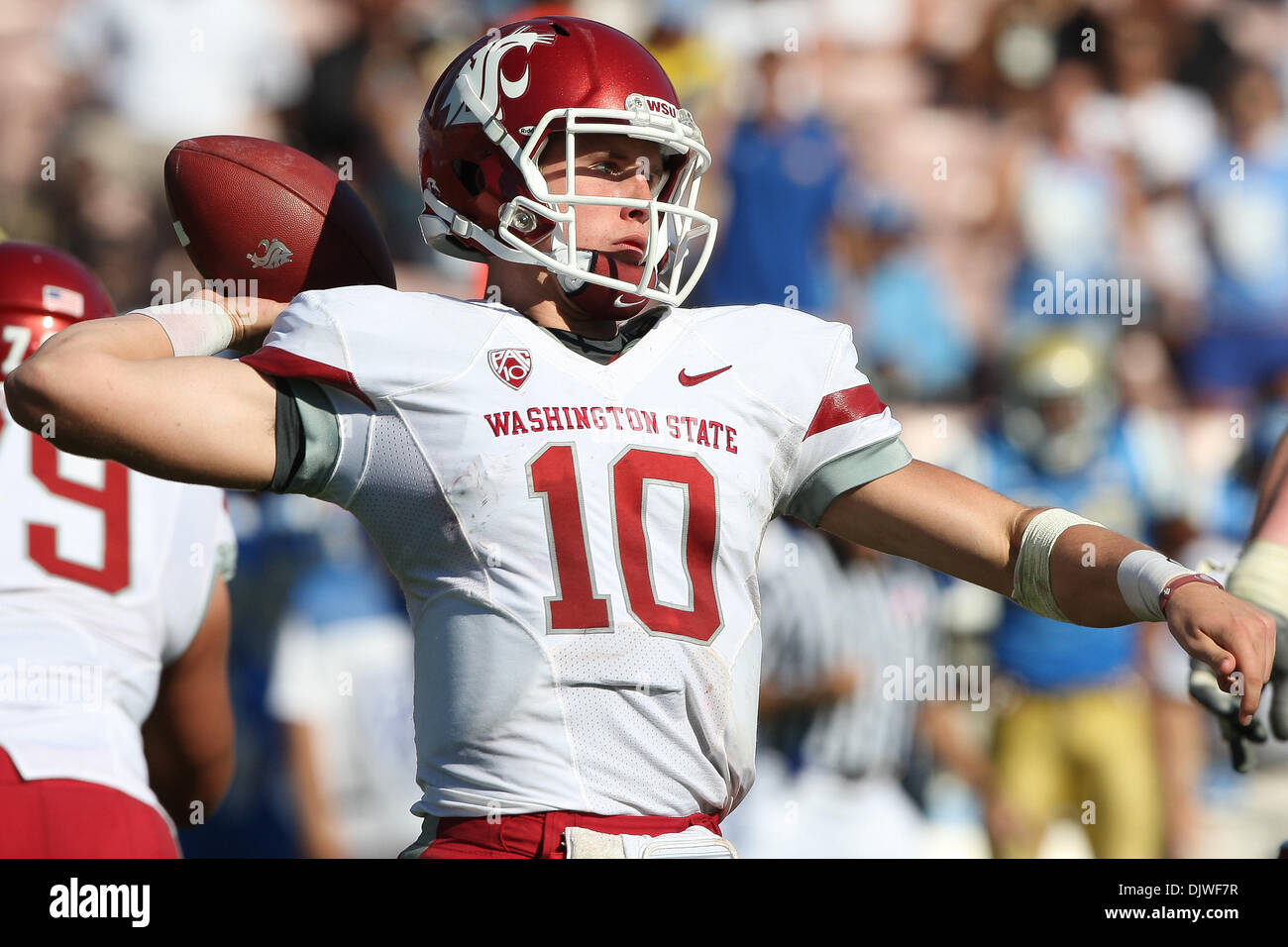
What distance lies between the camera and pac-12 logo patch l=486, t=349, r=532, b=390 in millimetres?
2191

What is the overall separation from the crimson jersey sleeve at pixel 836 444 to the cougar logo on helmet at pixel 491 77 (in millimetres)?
654

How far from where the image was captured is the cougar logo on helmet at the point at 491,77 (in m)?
2.44

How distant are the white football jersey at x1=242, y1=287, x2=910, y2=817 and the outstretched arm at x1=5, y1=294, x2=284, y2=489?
2.8 inches

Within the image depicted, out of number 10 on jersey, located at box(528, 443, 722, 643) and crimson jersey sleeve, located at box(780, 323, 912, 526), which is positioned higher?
crimson jersey sleeve, located at box(780, 323, 912, 526)

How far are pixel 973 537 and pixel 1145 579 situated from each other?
277 millimetres

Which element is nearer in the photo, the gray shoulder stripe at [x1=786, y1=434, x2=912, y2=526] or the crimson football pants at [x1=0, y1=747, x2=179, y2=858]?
the gray shoulder stripe at [x1=786, y1=434, x2=912, y2=526]

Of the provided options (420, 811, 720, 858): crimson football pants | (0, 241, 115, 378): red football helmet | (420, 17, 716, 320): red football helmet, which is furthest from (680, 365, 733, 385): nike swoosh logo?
(0, 241, 115, 378): red football helmet

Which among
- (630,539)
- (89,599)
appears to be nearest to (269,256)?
(630,539)

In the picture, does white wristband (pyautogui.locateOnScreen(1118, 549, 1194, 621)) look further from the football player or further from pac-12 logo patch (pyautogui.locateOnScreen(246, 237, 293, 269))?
the football player

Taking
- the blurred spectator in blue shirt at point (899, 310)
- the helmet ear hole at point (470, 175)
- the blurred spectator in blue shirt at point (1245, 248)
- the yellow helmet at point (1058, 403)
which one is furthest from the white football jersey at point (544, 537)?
the blurred spectator in blue shirt at point (1245, 248)

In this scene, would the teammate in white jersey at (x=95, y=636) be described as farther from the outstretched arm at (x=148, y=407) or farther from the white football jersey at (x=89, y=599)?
the outstretched arm at (x=148, y=407)

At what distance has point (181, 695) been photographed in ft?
12.0

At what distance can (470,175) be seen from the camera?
2520mm
